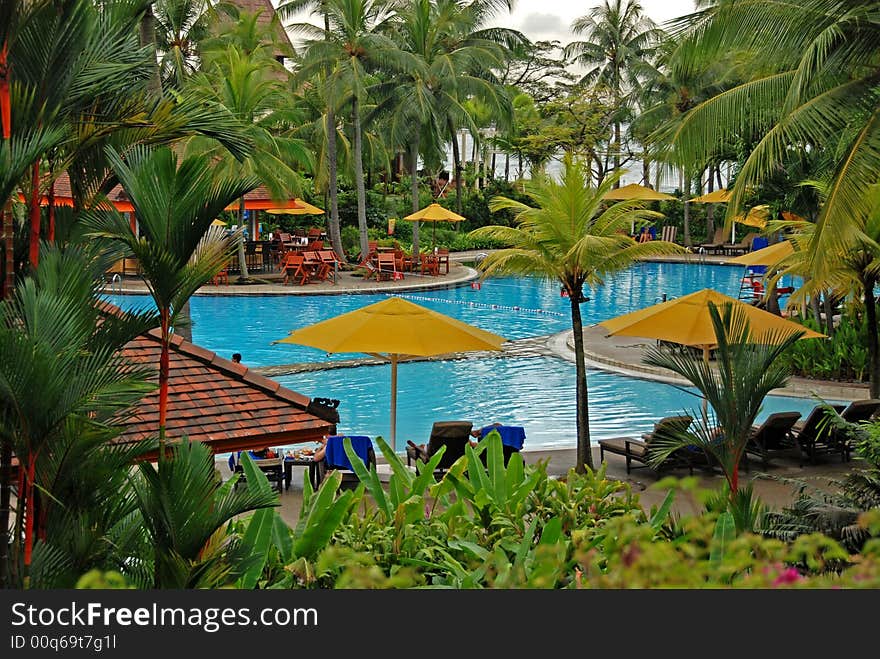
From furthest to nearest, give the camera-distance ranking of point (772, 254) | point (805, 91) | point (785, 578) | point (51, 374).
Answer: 1. point (772, 254)
2. point (805, 91)
3. point (51, 374)
4. point (785, 578)

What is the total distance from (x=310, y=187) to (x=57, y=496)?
40.7 meters

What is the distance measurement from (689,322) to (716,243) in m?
31.7

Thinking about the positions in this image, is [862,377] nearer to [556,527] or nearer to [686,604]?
[556,527]

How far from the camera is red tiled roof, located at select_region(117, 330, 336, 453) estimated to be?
7.87 metres

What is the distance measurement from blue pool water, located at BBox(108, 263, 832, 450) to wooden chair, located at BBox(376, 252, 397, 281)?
2.49m

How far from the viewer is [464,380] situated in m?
20.4

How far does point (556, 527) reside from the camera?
617 cm

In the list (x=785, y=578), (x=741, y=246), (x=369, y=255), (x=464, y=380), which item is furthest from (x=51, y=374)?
(x=741, y=246)

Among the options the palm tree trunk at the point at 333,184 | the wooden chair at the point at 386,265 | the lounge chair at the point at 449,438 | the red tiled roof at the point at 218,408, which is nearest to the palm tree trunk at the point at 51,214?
the red tiled roof at the point at 218,408

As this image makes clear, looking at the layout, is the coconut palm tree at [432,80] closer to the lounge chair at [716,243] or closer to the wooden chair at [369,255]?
the wooden chair at [369,255]

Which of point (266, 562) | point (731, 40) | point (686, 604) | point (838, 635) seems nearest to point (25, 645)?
point (686, 604)

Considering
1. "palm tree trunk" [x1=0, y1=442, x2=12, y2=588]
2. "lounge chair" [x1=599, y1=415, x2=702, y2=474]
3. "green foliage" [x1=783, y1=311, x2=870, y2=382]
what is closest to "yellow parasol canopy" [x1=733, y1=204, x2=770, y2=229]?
"green foliage" [x1=783, y1=311, x2=870, y2=382]

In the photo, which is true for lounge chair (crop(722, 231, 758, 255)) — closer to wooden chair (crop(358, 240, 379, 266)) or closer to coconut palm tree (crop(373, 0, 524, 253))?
coconut palm tree (crop(373, 0, 524, 253))

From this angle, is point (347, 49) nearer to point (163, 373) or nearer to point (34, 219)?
point (34, 219)
